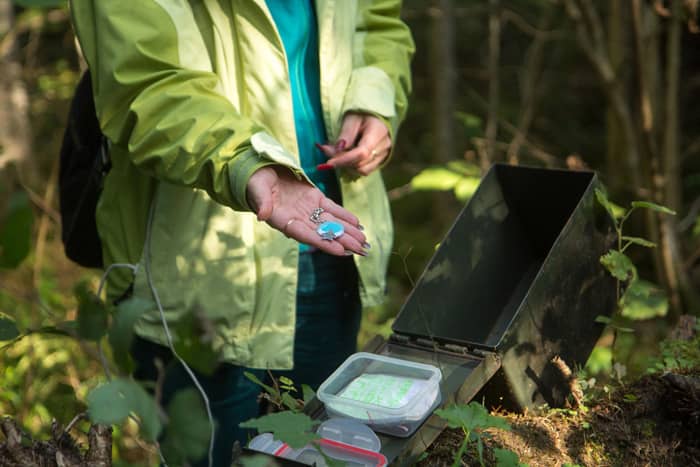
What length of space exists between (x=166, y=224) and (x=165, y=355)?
322 millimetres

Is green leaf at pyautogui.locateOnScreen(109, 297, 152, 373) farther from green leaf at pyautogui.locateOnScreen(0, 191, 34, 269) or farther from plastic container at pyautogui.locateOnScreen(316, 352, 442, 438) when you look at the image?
plastic container at pyautogui.locateOnScreen(316, 352, 442, 438)

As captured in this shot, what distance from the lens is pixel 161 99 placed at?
4.68ft

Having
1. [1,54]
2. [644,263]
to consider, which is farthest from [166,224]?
[1,54]

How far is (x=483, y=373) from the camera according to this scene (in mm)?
1302

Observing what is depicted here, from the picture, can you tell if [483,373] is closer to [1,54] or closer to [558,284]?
[558,284]

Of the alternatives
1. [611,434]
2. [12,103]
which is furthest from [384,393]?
[12,103]

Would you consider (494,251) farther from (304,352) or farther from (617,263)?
(304,352)

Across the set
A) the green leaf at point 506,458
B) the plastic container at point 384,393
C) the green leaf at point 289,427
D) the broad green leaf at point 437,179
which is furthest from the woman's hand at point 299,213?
the broad green leaf at point 437,179

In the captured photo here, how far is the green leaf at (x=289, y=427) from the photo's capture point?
1.07 m

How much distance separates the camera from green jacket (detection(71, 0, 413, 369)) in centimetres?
142

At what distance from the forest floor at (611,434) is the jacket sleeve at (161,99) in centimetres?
62

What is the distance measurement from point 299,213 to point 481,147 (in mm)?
2430

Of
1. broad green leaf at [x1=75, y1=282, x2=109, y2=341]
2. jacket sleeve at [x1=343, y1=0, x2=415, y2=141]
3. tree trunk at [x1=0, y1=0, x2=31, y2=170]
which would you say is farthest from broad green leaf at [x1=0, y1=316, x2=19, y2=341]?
tree trunk at [x1=0, y1=0, x2=31, y2=170]

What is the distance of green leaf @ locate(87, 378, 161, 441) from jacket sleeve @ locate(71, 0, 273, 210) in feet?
1.94
